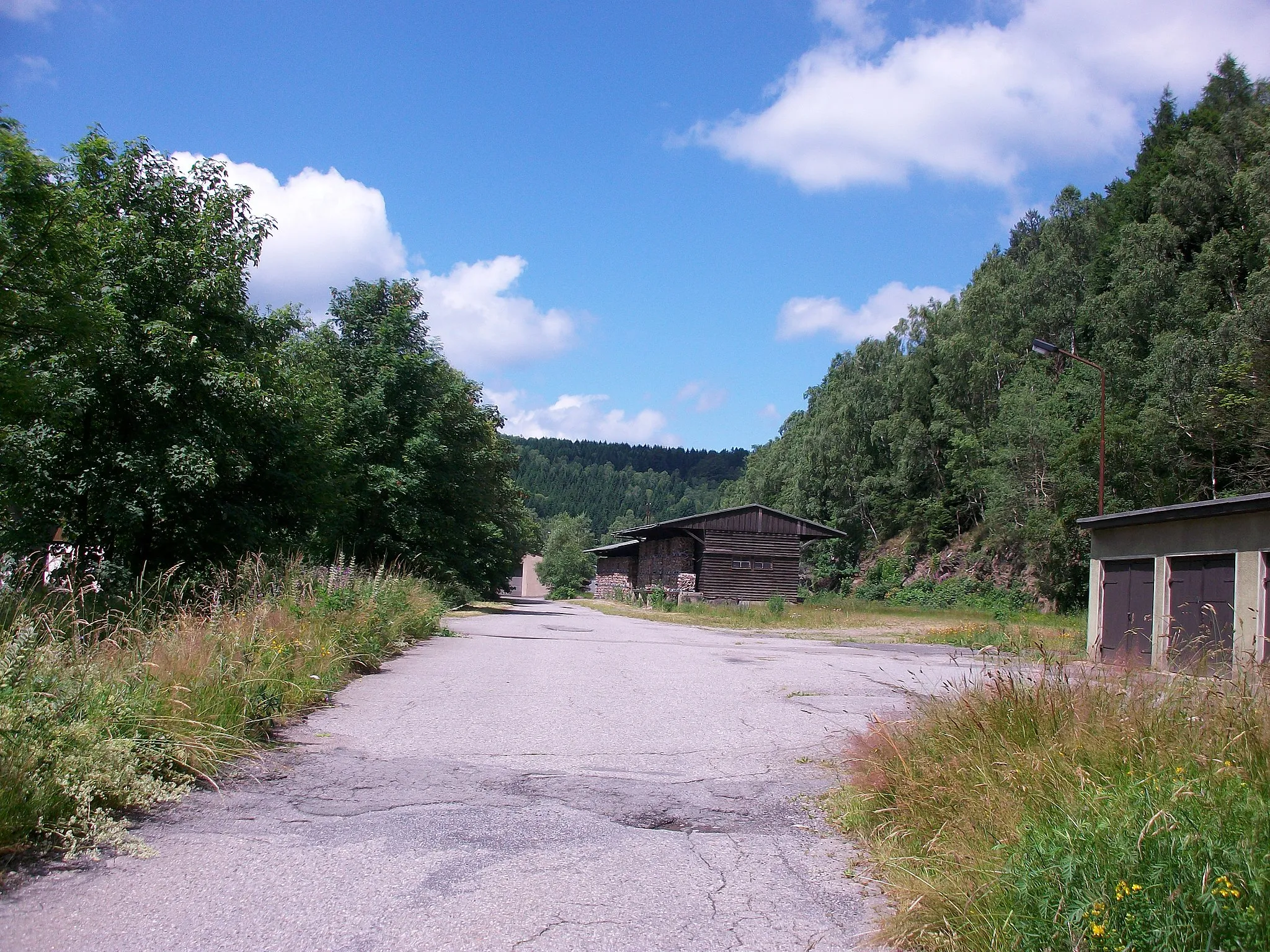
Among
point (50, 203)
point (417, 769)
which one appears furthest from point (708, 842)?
point (50, 203)

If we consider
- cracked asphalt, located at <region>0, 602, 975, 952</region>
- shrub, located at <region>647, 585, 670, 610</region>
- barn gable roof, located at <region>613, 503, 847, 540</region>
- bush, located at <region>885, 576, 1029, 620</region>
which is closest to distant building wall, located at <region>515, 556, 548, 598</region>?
bush, located at <region>885, 576, 1029, 620</region>

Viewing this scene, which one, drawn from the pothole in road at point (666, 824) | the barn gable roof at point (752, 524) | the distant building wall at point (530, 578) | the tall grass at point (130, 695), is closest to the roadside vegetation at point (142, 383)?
the tall grass at point (130, 695)

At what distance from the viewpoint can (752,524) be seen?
46781 millimetres

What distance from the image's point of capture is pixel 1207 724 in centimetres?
440

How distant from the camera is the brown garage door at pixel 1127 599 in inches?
727

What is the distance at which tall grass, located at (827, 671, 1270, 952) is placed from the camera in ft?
10.0

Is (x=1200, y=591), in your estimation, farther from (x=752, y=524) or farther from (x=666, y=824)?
(x=752, y=524)

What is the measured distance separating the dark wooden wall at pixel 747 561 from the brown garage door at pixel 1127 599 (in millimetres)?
26780

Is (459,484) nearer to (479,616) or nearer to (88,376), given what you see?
(479,616)

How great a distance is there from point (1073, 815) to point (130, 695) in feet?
18.5

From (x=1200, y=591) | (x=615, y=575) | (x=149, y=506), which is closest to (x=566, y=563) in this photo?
(x=615, y=575)

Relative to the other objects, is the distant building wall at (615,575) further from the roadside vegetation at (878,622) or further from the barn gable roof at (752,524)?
the roadside vegetation at (878,622)

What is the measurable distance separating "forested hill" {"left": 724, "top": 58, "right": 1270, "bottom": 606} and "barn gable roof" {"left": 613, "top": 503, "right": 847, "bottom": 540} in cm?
1111

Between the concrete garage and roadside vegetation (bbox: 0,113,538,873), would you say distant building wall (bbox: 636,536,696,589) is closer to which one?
roadside vegetation (bbox: 0,113,538,873)
